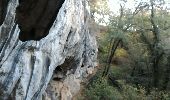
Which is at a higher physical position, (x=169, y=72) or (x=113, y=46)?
(x=113, y=46)

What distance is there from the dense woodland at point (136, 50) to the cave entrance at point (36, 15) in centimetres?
1733

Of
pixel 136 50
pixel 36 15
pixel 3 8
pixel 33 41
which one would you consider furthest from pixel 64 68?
pixel 136 50

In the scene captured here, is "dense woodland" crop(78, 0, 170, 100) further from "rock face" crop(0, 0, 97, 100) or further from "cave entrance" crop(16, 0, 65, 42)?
"cave entrance" crop(16, 0, 65, 42)

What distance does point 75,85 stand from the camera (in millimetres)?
24141

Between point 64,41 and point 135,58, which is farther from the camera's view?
point 135,58

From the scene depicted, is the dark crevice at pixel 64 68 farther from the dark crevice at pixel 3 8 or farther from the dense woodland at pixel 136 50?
the dark crevice at pixel 3 8

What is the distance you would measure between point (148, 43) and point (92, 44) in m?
8.12

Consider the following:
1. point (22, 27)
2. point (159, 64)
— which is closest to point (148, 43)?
point (159, 64)

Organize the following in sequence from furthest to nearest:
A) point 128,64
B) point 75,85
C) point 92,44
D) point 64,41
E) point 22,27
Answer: point 128,64 → point 75,85 → point 92,44 → point 64,41 → point 22,27

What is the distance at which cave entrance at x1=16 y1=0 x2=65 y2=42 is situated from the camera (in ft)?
22.4

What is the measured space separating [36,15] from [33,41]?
9.47 feet

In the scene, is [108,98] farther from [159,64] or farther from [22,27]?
[22,27]

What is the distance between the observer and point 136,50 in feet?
96.1

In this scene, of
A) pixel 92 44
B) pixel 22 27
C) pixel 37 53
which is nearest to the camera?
pixel 22 27
